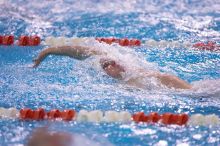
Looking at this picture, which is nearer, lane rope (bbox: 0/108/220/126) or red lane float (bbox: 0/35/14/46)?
lane rope (bbox: 0/108/220/126)

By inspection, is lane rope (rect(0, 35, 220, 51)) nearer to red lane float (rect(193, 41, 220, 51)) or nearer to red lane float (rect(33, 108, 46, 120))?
red lane float (rect(193, 41, 220, 51))

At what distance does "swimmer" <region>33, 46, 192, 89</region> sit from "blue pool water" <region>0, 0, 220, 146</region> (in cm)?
7

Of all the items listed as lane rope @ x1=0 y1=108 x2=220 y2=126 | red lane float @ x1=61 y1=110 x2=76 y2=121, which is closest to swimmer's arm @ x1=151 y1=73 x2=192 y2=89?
lane rope @ x1=0 y1=108 x2=220 y2=126

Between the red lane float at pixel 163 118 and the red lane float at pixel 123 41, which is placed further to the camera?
the red lane float at pixel 123 41

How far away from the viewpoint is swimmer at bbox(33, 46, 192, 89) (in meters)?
4.02

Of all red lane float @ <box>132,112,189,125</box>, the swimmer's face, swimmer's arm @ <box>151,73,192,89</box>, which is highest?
the swimmer's face

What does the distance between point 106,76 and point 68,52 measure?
399mm

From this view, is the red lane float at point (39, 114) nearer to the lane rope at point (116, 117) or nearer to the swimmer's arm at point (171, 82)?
the lane rope at point (116, 117)

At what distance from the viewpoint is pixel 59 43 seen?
5.89 meters

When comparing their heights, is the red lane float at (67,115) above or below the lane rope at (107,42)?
below

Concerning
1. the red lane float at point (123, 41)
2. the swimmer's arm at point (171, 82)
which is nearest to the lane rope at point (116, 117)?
the swimmer's arm at point (171, 82)

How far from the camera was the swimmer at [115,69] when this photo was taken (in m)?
4.02

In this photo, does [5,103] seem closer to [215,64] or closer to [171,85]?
[171,85]

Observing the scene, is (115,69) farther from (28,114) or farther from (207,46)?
(207,46)
